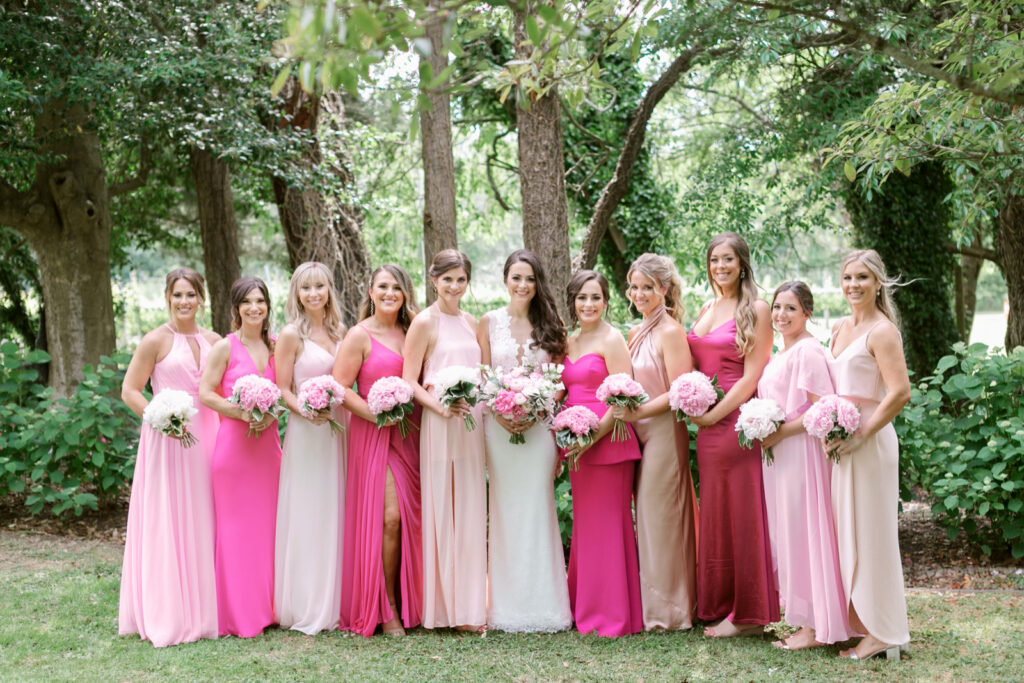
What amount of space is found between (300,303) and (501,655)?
8.86ft

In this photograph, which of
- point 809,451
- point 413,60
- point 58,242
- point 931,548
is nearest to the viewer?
point 809,451

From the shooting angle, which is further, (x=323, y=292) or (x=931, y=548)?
(x=931, y=548)

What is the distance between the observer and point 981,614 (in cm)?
626

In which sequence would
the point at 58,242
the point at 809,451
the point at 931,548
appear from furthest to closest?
the point at 58,242, the point at 931,548, the point at 809,451

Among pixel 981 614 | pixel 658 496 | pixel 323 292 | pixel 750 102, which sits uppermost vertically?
pixel 750 102

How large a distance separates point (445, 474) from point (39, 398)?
18.8ft

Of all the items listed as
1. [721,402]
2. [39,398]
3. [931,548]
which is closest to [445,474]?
[721,402]

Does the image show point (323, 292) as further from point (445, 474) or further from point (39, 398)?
point (39, 398)

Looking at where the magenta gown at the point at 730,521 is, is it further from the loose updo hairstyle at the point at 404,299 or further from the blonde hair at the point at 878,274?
the loose updo hairstyle at the point at 404,299

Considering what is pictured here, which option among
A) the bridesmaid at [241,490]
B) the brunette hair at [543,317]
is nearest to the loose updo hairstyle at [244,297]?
the bridesmaid at [241,490]

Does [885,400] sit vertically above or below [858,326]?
below

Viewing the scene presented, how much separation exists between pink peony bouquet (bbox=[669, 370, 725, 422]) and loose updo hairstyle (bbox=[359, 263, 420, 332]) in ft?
6.21

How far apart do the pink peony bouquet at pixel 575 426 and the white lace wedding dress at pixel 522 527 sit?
33cm

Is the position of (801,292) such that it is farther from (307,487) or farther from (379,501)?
(307,487)
